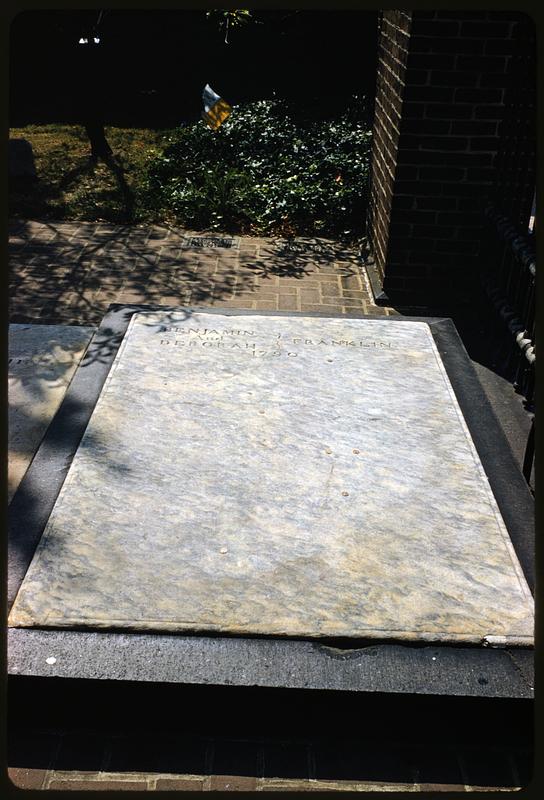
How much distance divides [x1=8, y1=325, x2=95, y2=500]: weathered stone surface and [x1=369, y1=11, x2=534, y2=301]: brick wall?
10.3 ft

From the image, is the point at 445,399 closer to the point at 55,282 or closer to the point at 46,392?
the point at 46,392

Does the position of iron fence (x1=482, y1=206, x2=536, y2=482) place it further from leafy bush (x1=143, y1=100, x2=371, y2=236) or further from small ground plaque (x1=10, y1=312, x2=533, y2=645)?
leafy bush (x1=143, y1=100, x2=371, y2=236)

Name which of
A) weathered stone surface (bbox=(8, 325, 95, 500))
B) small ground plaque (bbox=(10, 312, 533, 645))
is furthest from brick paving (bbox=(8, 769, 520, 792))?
weathered stone surface (bbox=(8, 325, 95, 500))

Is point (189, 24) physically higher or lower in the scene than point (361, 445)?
higher

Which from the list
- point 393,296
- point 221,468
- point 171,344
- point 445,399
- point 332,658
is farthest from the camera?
point 393,296

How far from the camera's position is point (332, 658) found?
115 inches

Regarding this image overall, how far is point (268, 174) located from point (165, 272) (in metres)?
3.28

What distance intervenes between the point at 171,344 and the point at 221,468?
1.43 metres

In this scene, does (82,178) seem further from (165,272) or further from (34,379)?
(34,379)

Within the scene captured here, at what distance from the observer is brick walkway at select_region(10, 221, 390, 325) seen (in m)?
7.36

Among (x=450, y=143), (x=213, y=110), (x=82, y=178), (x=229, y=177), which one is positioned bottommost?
(x=82, y=178)

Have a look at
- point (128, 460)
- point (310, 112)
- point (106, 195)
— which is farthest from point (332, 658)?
point (310, 112)

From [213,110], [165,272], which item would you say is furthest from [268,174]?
A: [165,272]

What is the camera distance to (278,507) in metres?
3.62
